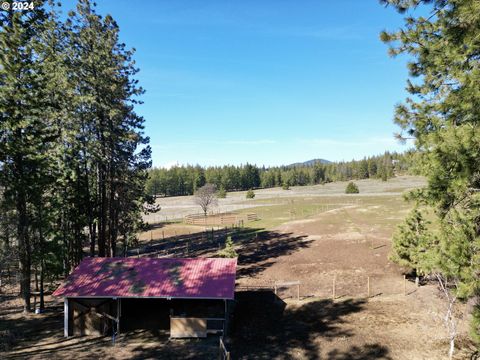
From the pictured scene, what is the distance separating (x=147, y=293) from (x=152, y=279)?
114cm

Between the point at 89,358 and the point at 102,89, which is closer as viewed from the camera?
the point at 89,358

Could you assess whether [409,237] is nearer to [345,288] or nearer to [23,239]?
[345,288]

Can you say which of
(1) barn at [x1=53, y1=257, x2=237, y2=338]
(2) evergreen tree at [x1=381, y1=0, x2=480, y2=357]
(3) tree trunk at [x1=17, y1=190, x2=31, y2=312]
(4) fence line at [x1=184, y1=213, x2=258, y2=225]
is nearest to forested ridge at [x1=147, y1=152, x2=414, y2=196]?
(4) fence line at [x1=184, y1=213, x2=258, y2=225]

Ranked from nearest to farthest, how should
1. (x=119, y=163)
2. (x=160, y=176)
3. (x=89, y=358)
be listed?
(x=89, y=358) → (x=119, y=163) → (x=160, y=176)

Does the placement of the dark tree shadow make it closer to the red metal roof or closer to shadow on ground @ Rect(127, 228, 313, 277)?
the red metal roof

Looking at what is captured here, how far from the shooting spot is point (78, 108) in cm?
2048

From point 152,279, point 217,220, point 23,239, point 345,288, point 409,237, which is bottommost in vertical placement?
point 345,288

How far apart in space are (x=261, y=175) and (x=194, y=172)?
1475 inches

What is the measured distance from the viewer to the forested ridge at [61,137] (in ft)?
55.0

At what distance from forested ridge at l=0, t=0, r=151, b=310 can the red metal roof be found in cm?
363

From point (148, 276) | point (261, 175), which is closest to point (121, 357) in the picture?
point (148, 276)

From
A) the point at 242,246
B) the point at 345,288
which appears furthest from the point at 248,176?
the point at 345,288

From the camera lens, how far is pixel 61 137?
19766mm

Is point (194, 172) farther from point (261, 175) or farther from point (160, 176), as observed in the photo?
point (261, 175)
